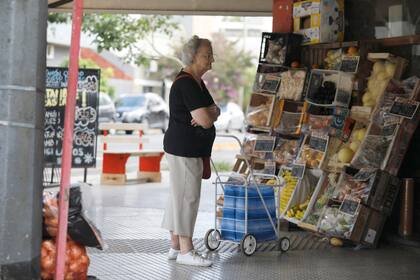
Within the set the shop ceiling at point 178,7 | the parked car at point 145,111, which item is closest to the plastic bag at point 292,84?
the shop ceiling at point 178,7

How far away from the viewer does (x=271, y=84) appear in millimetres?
8891

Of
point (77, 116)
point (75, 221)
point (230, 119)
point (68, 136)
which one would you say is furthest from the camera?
point (230, 119)

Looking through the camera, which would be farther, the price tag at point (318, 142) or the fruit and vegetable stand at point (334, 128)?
the price tag at point (318, 142)

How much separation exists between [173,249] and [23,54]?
11.2ft

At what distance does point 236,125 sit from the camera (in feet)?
114

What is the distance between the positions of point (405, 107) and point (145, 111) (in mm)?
24052

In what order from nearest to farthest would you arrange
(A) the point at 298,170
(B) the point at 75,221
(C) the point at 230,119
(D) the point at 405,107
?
(B) the point at 75,221, (D) the point at 405,107, (A) the point at 298,170, (C) the point at 230,119

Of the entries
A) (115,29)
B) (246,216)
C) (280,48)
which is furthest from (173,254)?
(115,29)

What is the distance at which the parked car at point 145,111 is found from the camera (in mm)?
31047

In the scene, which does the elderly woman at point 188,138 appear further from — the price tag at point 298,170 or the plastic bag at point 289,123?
the plastic bag at point 289,123

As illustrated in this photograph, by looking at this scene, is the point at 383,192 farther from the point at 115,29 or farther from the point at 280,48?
the point at 115,29

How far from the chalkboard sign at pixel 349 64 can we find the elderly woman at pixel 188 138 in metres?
2.06

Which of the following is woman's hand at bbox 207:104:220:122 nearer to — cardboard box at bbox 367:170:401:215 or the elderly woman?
the elderly woman

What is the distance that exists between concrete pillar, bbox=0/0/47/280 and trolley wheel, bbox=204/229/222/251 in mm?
3395
